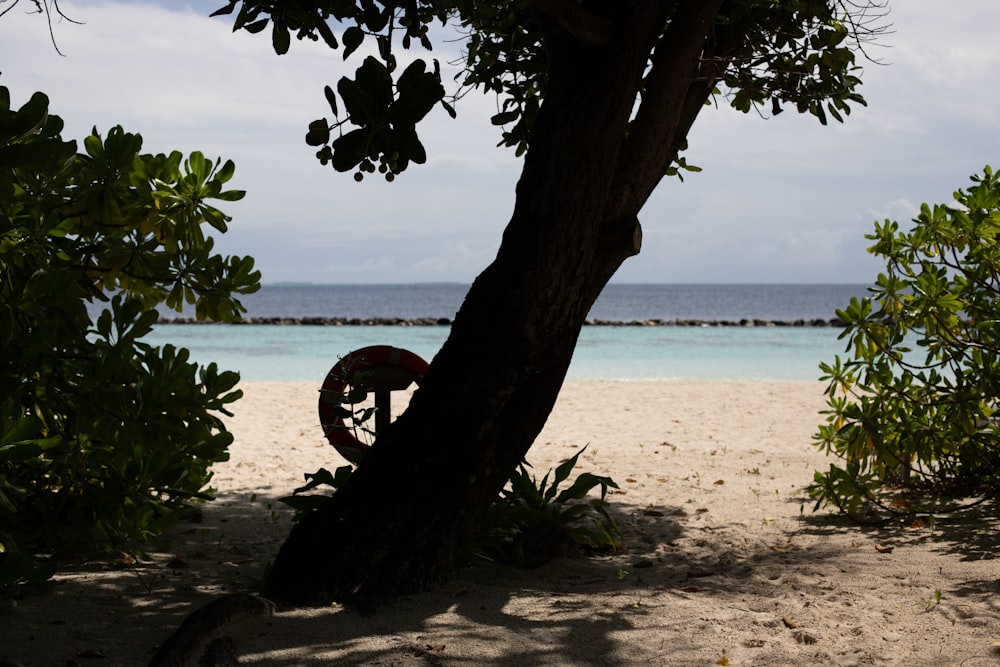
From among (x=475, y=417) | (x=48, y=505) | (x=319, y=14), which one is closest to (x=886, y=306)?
(x=475, y=417)

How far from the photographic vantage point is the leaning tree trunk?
3320 mm

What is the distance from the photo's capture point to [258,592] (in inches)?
141

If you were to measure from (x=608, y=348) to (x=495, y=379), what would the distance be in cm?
2252

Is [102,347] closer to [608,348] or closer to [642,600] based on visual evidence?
[642,600]

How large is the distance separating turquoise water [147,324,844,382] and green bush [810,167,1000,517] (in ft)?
40.5

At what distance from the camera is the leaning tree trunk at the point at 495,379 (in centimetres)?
332

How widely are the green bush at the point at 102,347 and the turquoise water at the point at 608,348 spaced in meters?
12.7

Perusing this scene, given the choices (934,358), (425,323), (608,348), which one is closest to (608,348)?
(608,348)

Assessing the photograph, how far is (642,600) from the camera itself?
348 cm

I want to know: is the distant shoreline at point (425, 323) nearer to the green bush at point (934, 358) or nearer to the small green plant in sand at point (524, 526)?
the green bush at point (934, 358)

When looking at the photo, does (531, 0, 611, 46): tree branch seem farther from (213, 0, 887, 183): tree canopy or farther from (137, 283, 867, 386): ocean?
(137, 283, 867, 386): ocean

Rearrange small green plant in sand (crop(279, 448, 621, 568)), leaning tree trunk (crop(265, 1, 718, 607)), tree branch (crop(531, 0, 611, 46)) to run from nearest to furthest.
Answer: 1. tree branch (crop(531, 0, 611, 46))
2. leaning tree trunk (crop(265, 1, 718, 607))
3. small green plant in sand (crop(279, 448, 621, 568))

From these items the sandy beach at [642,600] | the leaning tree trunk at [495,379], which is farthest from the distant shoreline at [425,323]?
the leaning tree trunk at [495,379]

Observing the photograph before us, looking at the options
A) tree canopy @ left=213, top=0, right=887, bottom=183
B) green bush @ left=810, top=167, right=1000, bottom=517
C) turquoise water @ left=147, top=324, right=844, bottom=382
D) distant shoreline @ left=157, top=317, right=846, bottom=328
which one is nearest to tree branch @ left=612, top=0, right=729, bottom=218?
tree canopy @ left=213, top=0, right=887, bottom=183
